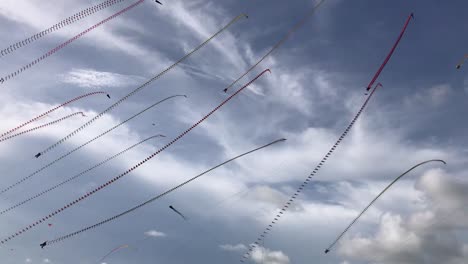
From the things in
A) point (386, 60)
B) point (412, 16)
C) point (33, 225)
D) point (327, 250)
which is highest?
point (412, 16)

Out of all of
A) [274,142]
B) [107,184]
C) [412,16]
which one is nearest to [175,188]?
[107,184]

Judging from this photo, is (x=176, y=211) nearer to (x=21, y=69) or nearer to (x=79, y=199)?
(x=79, y=199)

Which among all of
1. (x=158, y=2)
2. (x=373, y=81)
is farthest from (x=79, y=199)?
(x=373, y=81)

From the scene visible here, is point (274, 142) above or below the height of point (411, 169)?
below

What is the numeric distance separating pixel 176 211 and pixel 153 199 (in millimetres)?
6663

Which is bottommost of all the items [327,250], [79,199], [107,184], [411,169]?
[79,199]

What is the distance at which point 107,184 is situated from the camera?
10519 centimetres

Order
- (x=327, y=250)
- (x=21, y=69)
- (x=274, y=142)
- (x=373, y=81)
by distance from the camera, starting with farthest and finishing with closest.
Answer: (x=274, y=142), (x=327, y=250), (x=21, y=69), (x=373, y=81)

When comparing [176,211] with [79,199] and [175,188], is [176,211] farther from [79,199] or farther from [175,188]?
[79,199]

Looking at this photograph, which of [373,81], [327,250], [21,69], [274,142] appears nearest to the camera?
[373,81]

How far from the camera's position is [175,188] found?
10162 cm

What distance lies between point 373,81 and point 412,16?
2281 centimetres

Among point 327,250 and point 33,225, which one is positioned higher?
point 327,250

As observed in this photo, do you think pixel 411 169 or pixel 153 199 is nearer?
pixel 153 199
